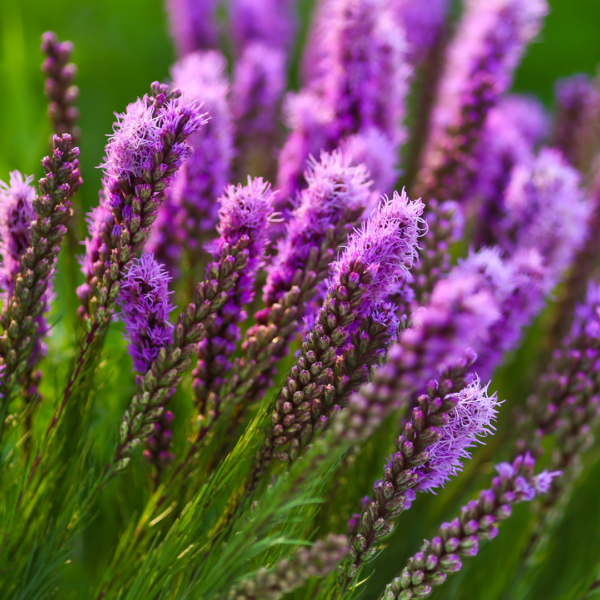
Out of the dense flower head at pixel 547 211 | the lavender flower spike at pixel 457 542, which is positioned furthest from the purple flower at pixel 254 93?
the lavender flower spike at pixel 457 542

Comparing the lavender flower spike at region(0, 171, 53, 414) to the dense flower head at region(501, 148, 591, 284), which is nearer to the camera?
the lavender flower spike at region(0, 171, 53, 414)

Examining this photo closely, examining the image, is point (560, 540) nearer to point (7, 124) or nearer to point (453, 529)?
point (453, 529)

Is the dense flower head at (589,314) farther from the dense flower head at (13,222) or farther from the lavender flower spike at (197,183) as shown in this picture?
the dense flower head at (13,222)

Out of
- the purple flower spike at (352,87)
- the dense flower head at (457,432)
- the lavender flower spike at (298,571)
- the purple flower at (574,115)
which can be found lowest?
the lavender flower spike at (298,571)

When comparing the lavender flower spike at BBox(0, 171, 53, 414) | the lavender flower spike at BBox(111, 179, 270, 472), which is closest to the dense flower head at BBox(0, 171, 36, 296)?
the lavender flower spike at BBox(0, 171, 53, 414)

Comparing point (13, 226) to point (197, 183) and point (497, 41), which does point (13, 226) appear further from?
point (497, 41)

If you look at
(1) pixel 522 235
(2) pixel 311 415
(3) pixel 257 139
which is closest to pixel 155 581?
(2) pixel 311 415

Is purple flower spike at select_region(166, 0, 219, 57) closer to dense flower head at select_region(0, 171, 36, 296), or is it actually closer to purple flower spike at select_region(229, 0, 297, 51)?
purple flower spike at select_region(229, 0, 297, 51)

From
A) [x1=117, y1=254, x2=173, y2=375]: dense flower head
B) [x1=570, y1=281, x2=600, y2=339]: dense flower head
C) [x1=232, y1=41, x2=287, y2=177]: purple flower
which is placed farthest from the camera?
[x1=232, y1=41, x2=287, y2=177]: purple flower
